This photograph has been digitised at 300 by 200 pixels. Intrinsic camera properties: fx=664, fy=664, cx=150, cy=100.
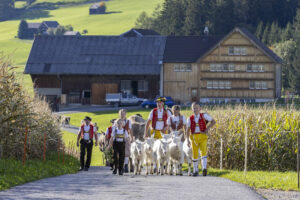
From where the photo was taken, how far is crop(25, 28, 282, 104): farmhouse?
222ft

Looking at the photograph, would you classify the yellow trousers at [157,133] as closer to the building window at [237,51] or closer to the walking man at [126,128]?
the walking man at [126,128]

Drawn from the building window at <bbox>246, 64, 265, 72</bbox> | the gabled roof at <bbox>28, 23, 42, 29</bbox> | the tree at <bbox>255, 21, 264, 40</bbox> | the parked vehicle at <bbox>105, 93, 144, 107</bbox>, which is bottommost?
the parked vehicle at <bbox>105, 93, 144, 107</bbox>

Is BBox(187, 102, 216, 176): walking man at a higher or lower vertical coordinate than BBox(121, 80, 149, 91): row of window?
lower

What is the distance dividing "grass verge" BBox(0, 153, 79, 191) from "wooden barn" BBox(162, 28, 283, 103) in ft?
156

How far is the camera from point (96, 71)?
224ft

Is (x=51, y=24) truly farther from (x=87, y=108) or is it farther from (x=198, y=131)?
(x=198, y=131)

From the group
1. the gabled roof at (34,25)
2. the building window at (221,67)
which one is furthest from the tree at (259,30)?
the gabled roof at (34,25)

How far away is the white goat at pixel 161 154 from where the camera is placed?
17.4m

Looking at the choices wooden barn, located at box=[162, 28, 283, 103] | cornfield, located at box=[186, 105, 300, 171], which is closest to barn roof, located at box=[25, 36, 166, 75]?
wooden barn, located at box=[162, 28, 283, 103]

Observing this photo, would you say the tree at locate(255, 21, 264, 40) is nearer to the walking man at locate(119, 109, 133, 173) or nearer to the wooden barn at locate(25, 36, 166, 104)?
the wooden barn at locate(25, 36, 166, 104)

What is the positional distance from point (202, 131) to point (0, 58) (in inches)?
287

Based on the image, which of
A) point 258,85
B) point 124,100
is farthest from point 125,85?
point 258,85

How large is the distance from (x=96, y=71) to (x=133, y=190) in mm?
55190

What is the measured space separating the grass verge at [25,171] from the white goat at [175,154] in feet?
10.8
